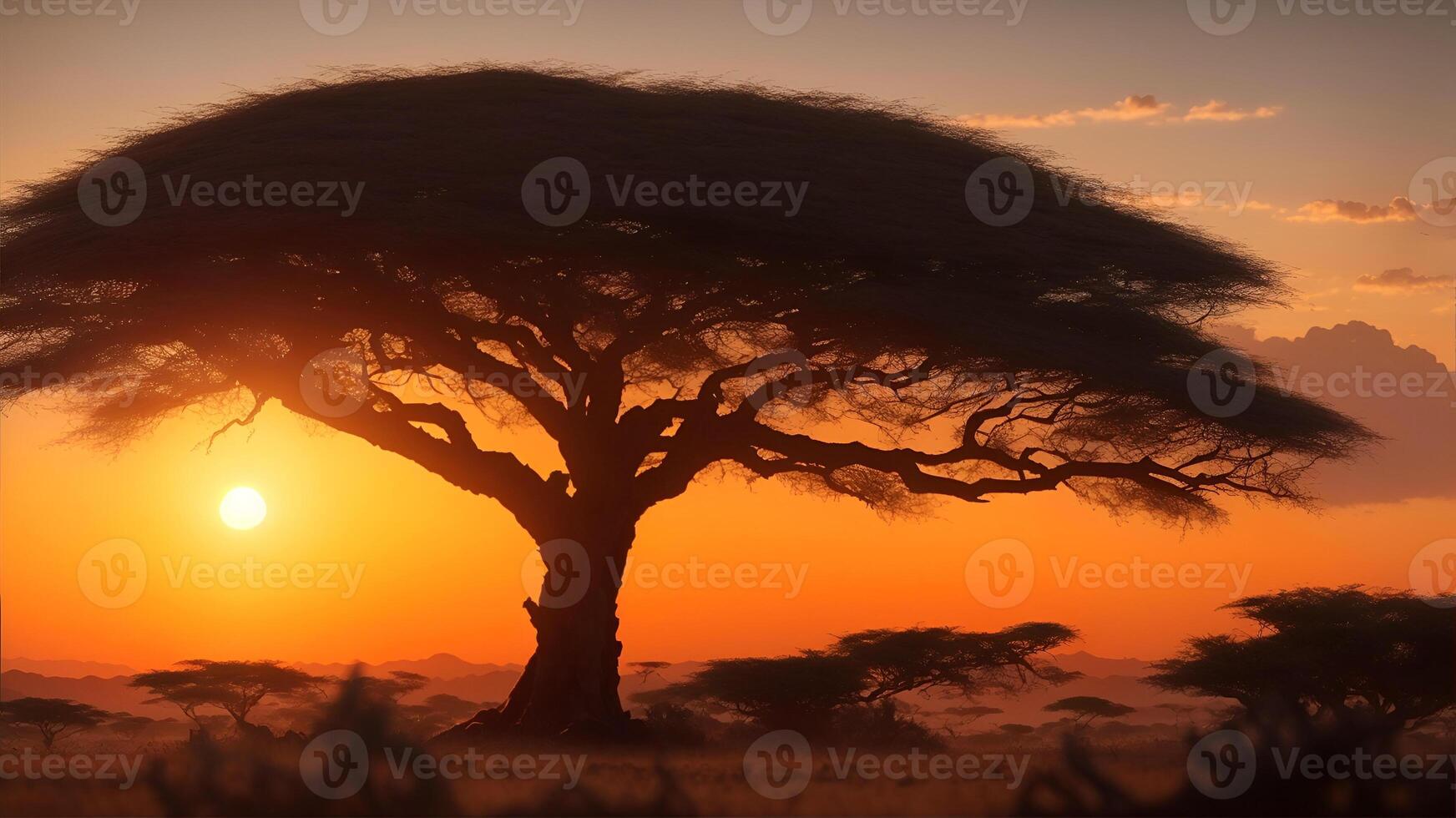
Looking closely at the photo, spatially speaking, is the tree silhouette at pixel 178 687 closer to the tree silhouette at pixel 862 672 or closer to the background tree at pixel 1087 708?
the tree silhouette at pixel 862 672

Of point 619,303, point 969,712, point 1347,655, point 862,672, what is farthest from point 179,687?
point 1347,655

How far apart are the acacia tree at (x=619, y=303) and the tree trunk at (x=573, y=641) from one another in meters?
0.05

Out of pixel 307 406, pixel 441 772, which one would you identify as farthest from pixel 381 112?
pixel 441 772

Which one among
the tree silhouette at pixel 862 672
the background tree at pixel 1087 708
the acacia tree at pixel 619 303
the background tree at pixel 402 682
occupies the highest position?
the acacia tree at pixel 619 303

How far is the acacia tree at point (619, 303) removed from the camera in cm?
1923

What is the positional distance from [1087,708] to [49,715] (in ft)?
87.6

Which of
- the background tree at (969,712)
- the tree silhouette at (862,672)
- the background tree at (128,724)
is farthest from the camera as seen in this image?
the background tree at (969,712)

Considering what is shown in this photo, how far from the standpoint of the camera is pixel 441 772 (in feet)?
50.6

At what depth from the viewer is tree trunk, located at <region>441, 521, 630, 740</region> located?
74.2 feet

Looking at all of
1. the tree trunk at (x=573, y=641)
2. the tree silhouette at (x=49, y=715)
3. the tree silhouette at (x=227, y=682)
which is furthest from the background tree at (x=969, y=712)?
the tree trunk at (x=573, y=641)

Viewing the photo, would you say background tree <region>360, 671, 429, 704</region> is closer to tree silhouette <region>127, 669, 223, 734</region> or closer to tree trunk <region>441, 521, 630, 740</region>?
tree silhouette <region>127, 669, 223, 734</region>

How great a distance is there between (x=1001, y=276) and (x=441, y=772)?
926 centimetres

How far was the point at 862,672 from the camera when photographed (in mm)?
33000

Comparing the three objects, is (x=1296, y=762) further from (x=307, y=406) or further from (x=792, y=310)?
(x=307, y=406)
